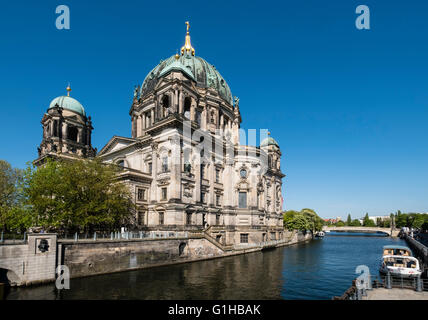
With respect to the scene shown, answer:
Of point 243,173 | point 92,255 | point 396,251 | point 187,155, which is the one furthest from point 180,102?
point 396,251

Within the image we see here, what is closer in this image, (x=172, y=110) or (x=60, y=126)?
(x=172, y=110)

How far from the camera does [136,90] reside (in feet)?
233

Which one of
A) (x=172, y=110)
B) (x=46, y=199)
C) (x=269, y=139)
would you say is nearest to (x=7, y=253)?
(x=46, y=199)

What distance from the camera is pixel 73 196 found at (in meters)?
33.3

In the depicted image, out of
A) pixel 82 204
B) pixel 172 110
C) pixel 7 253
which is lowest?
pixel 7 253

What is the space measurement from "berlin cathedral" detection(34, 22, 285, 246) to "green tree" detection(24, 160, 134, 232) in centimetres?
908

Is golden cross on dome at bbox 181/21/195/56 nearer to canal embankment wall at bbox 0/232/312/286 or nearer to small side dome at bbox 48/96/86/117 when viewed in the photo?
small side dome at bbox 48/96/86/117

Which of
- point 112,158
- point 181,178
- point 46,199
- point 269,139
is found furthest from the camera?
point 269,139

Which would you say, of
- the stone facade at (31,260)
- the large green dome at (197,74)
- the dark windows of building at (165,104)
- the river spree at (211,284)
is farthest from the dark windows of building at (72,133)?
the river spree at (211,284)

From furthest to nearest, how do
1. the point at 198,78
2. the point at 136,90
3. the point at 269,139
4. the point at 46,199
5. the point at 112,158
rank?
the point at 269,139 < the point at 136,90 < the point at 198,78 < the point at 112,158 < the point at 46,199

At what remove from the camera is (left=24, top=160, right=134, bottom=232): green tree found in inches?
1284

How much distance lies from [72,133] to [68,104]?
22.6ft

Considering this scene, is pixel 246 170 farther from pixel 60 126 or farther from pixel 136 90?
pixel 60 126

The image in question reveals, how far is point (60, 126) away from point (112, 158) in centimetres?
1377
